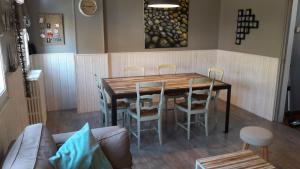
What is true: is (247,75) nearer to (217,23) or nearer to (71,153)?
A: (217,23)

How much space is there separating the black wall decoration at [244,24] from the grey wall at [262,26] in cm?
7

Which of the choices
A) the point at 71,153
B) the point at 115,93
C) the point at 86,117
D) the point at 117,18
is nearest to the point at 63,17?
the point at 117,18

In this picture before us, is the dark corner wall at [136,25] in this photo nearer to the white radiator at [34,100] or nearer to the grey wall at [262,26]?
the grey wall at [262,26]

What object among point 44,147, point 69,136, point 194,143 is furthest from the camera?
point 194,143

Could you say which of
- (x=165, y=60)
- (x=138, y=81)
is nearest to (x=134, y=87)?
(x=138, y=81)

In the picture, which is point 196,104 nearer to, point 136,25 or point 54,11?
point 136,25

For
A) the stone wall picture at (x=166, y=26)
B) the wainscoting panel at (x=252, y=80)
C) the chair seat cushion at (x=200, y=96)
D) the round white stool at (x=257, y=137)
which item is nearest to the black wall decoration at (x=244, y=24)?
the wainscoting panel at (x=252, y=80)

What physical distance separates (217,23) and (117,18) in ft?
7.52

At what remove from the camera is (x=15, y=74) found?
284 cm

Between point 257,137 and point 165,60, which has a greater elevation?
point 165,60

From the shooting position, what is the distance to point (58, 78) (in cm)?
491

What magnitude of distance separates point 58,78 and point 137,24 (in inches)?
73.7

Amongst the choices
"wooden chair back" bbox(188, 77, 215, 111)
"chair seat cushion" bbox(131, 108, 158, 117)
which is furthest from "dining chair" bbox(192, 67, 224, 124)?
"chair seat cushion" bbox(131, 108, 158, 117)

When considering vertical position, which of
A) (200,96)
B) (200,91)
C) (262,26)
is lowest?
(200,96)
